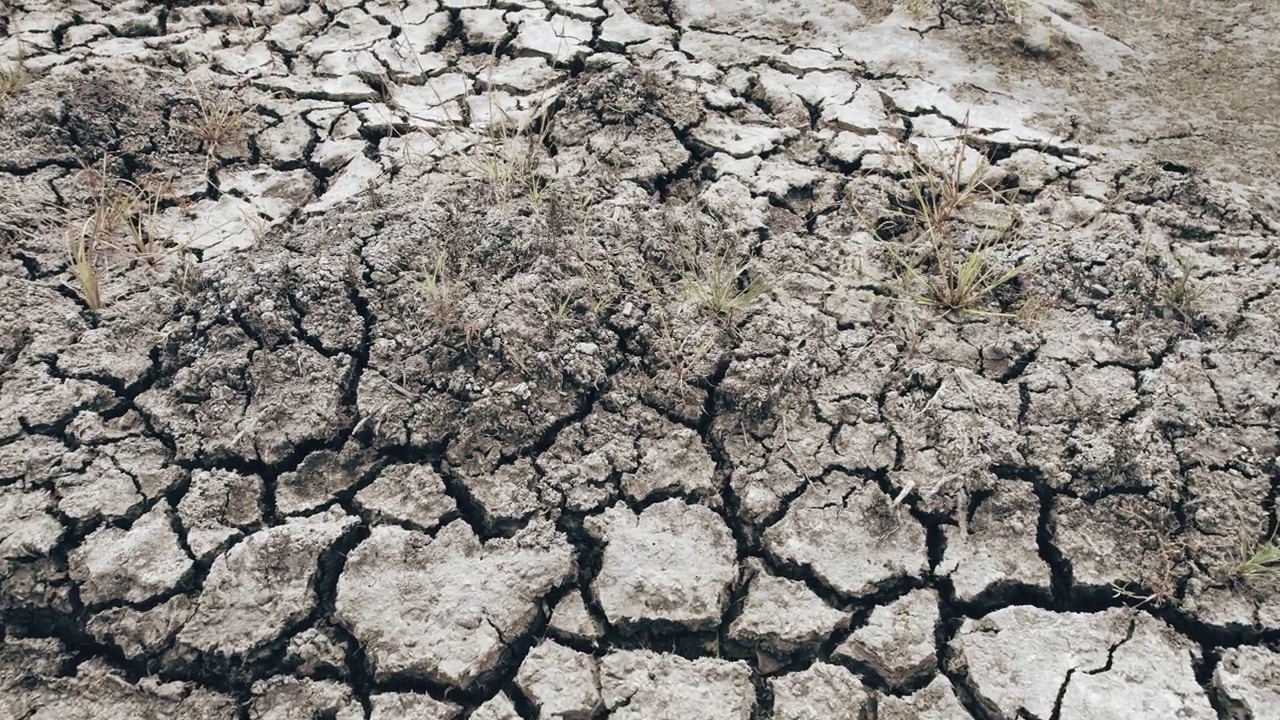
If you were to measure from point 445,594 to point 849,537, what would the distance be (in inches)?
35.0

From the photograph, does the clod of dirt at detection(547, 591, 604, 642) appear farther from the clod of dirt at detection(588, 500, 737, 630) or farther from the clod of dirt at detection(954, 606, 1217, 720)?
the clod of dirt at detection(954, 606, 1217, 720)

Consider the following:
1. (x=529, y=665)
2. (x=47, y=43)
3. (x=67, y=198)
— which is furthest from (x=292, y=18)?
(x=529, y=665)

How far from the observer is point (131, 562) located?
1.85 metres

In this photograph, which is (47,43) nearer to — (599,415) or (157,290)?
(157,290)

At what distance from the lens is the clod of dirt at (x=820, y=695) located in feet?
5.58

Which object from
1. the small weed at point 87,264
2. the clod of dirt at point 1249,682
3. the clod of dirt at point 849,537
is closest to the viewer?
the clod of dirt at point 1249,682

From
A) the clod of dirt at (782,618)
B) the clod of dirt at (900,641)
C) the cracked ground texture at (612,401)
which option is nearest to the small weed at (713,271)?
the cracked ground texture at (612,401)

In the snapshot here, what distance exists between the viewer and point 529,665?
1.75 metres

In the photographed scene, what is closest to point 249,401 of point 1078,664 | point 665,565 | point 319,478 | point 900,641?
point 319,478

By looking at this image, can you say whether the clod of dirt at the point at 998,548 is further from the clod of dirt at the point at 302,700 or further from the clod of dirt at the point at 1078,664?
the clod of dirt at the point at 302,700

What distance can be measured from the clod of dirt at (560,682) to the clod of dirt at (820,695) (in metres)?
0.37

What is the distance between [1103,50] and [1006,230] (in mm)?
1151

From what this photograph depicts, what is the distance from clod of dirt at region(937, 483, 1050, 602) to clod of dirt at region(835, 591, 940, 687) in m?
0.09

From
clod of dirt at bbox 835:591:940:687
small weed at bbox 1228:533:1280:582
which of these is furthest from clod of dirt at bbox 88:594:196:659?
small weed at bbox 1228:533:1280:582
